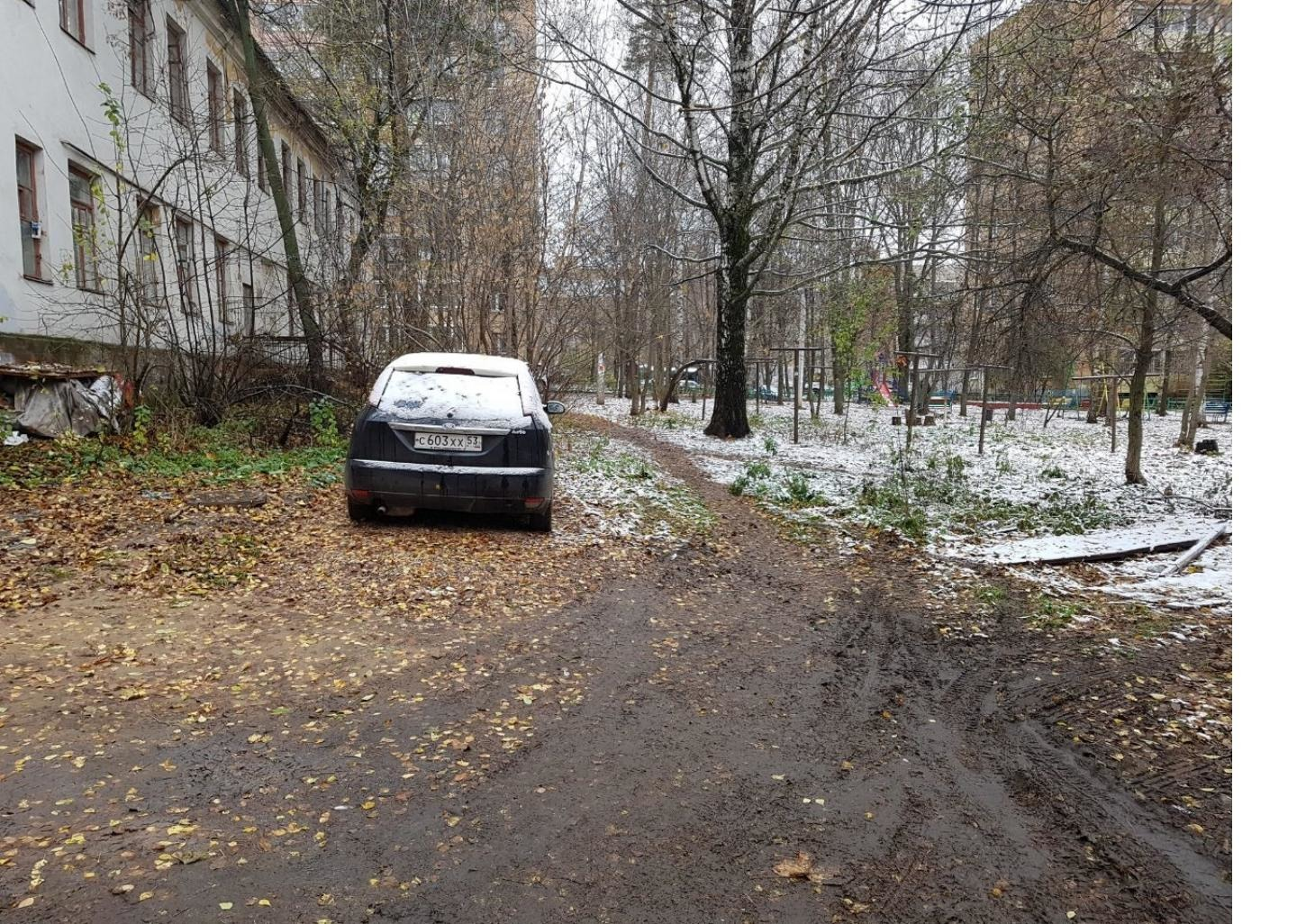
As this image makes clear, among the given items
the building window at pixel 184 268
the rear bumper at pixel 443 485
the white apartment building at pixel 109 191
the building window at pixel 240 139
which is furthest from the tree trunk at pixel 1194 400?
the building window at pixel 184 268

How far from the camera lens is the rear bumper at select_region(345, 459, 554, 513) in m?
7.12

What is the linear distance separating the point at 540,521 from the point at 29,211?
10181mm

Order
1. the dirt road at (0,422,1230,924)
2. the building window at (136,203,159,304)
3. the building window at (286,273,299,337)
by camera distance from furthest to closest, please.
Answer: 1. the building window at (286,273,299,337)
2. the building window at (136,203,159,304)
3. the dirt road at (0,422,1230,924)

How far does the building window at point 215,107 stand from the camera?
14.0 metres

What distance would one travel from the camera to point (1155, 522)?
10.1 metres

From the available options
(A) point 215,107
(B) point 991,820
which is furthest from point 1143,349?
(A) point 215,107

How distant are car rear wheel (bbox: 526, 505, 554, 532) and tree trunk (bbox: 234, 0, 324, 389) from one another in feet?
21.6

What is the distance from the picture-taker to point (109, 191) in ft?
46.3

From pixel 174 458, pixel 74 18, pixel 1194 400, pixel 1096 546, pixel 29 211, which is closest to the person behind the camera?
pixel 1096 546

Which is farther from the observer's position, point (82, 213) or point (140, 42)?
point (140, 42)

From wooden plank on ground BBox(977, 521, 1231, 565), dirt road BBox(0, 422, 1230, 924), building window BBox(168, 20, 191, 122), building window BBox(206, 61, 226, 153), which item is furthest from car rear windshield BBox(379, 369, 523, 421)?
building window BBox(168, 20, 191, 122)

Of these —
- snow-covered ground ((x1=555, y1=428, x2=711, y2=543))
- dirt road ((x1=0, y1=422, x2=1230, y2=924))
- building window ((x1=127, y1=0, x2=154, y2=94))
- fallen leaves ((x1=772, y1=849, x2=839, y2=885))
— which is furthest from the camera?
building window ((x1=127, y1=0, x2=154, y2=94))

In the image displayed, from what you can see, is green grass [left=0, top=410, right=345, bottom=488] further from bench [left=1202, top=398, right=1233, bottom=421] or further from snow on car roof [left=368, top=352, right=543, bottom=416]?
bench [left=1202, top=398, right=1233, bottom=421]

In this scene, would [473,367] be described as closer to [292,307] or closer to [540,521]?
[540,521]
